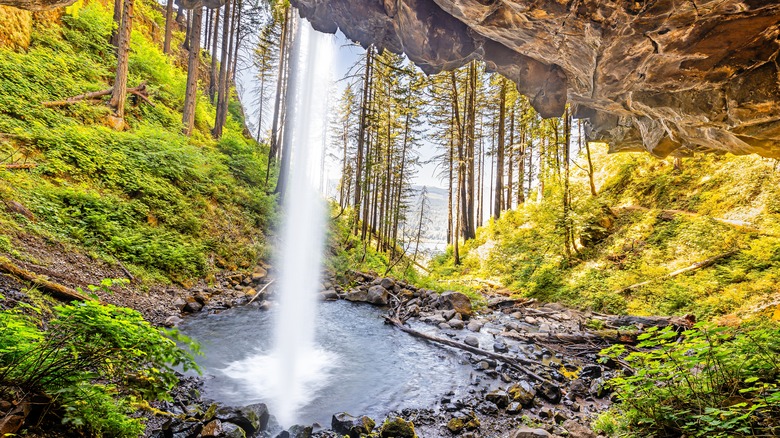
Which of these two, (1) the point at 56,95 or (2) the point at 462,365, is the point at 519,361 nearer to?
(2) the point at 462,365

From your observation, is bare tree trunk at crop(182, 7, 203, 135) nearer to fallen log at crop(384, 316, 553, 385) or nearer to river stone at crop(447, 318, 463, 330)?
fallen log at crop(384, 316, 553, 385)

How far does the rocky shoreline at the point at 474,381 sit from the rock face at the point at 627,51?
480 cm

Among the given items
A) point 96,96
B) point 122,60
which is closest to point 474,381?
point 122,60

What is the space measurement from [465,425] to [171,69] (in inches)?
904

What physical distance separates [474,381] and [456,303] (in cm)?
473

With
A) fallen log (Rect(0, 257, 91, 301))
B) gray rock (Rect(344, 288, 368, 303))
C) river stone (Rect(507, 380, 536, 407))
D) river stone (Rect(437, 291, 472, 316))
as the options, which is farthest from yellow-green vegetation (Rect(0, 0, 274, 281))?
river stone (Rect(507, 380, 536, 407))

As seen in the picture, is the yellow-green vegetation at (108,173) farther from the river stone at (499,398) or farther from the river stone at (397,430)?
the river stone at (499,398)

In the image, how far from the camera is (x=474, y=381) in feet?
19.7

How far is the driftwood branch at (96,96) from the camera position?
9766 millimetres

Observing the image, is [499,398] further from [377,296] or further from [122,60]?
[122,60]

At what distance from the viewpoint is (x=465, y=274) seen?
17.8 meters

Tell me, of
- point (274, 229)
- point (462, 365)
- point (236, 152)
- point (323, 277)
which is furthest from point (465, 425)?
point (236, 152)

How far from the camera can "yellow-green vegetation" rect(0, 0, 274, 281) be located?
757 cm

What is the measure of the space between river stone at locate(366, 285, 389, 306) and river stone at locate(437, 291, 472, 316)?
1.97m
